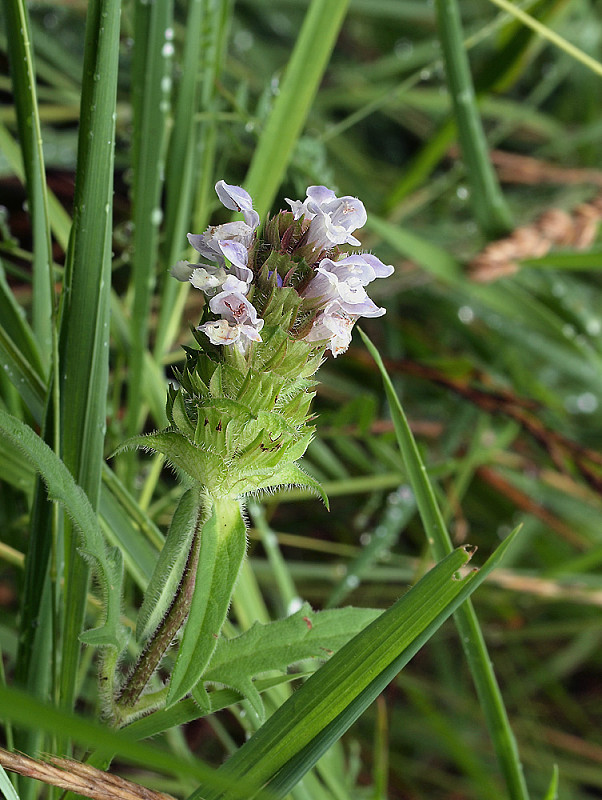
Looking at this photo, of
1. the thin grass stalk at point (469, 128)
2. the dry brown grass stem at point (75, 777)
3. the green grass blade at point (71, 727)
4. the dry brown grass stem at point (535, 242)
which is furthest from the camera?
the dry brown grass stem at point (535, 242)

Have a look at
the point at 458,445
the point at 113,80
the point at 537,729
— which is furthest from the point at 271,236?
the point at 537,729

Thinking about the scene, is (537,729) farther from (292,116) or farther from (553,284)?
(292,116)

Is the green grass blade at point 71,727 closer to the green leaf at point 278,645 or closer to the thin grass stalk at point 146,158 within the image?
the green leaf at point 278,645

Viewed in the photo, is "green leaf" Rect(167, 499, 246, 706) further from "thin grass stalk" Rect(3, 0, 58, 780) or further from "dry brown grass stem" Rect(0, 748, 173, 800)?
"thin grass stalk" Rect(3, 0, 58, 780)

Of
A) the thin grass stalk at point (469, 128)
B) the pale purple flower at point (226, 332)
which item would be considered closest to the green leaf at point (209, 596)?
the pale purple flower at point (226, 332)

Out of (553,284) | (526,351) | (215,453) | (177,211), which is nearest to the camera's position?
(215,453)

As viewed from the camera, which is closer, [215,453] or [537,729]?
[215,453]
